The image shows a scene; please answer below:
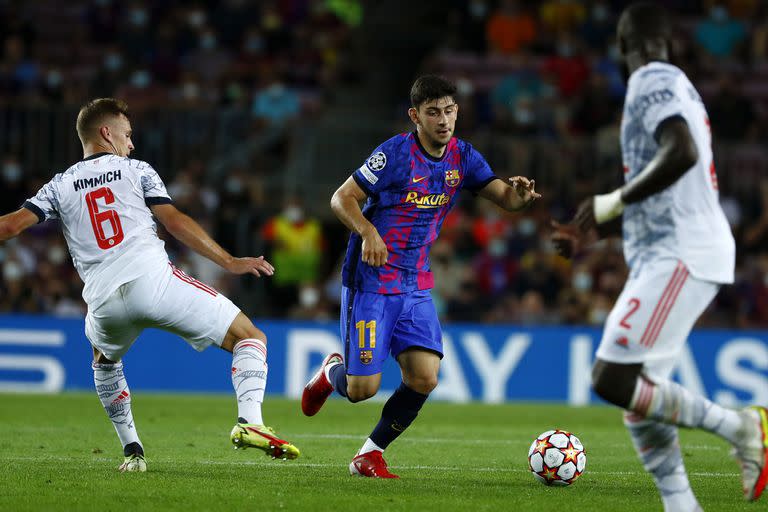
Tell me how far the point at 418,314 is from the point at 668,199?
2.71m

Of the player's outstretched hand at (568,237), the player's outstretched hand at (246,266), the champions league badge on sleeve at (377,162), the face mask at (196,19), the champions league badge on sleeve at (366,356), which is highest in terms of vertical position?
the face mask at (196,19)

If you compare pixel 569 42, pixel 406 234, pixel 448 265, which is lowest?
pixel 448 265

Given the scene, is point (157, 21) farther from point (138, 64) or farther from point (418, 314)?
point (418, 314)

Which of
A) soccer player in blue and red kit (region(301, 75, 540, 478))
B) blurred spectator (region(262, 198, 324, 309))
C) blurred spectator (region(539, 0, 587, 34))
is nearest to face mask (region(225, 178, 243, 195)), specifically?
blurred spectator (region(262, 198, 324, 309))

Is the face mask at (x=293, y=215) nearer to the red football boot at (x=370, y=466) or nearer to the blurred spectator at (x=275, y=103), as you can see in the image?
the blurred spectator at (x=275, y=103)

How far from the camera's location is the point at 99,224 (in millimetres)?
7797

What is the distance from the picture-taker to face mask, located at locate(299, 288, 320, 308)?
18484mm

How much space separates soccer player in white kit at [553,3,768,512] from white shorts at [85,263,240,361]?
252 centimetres

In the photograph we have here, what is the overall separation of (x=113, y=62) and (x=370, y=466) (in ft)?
52.1

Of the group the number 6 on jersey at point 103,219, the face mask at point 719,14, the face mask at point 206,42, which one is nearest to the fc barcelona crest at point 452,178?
the number 6 on jersey at point 103,219

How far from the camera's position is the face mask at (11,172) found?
19844 millimetres

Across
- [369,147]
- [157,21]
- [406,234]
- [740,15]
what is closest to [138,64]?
[157,21]

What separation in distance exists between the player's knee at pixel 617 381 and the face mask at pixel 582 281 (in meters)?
12.3

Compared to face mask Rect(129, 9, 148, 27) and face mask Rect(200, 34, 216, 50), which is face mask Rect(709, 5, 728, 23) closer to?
face mask Rect(200, 34, 216, 50)
